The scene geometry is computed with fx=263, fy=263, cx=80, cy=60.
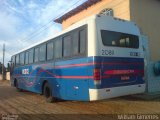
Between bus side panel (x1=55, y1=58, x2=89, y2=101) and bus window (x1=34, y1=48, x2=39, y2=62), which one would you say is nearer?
bus side panel (x1=55, y1=58, x2=89, y2=101)

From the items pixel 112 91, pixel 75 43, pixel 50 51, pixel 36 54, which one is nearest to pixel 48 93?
pixel 50 51

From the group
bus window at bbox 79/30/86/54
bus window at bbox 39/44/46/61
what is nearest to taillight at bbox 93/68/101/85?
bus window at bbox 79/30/86/54

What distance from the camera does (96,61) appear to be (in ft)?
30.1

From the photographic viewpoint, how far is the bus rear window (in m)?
9.63

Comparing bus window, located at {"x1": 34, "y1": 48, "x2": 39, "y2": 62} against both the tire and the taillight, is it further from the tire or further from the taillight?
the taillight

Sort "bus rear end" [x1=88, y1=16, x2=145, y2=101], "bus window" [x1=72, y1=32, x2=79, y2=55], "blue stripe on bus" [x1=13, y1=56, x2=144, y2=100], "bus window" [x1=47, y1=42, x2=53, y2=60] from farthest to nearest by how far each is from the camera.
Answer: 1. "bus window" [x1=47, y1=42, x2=53, y2=60]
2. "bus window" [x1=72, y1=32, x2=79, y2=55]
3. "blue stripe on bus" [x1=13, y1=56, x2=144, y2=100]
4. "bus rear end" [x1=88, y1=16, x2=145, y2=101]

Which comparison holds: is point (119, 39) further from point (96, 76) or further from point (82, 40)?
point (96, 76)

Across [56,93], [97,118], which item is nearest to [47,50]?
[56,93]

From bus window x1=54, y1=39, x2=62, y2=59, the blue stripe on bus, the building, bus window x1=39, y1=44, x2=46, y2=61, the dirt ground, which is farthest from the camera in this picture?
the building

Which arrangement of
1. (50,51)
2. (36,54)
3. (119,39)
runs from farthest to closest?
(36,54) → (50,51) → (119,39)

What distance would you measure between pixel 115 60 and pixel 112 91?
45.9 inches

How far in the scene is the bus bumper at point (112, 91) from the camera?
9109 millimetres

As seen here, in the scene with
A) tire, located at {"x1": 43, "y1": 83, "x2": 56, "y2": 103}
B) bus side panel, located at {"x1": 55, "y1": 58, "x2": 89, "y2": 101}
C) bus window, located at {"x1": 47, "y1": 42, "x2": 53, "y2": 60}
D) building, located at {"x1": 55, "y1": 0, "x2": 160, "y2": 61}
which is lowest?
tire, located at {"x1": 43, "y1": 83, "x2": 56, "y2": 103}

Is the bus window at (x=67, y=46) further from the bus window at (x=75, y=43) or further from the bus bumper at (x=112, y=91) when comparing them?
the bus bumper at (x=112, y=91)
